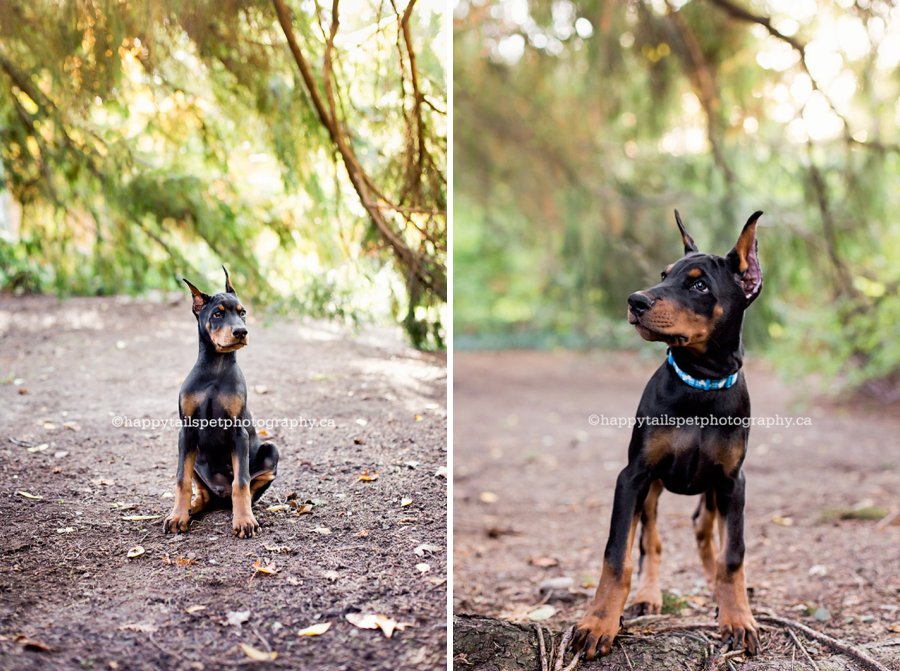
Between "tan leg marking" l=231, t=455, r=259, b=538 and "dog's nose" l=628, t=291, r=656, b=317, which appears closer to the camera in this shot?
"dog's nose" l=628, t=291, r=656, b=317

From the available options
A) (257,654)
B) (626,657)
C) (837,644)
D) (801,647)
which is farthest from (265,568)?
(837,644)

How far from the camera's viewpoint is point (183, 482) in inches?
108

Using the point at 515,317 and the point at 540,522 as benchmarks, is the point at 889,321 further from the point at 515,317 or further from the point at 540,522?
the point at 515,317

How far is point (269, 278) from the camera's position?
315 centimetres

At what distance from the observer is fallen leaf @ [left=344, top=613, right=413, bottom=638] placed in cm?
251

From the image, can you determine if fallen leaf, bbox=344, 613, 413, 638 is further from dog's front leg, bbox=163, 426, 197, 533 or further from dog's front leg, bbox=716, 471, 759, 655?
dog's front leg, bbox=716, 471, 759, 655

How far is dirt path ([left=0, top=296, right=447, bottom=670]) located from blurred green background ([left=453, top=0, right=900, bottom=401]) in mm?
3965

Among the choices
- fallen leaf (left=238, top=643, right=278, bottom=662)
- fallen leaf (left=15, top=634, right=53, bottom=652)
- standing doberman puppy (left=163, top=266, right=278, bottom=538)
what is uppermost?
standing doberman puppy (left=163, top=266, right=278, bottom=538)

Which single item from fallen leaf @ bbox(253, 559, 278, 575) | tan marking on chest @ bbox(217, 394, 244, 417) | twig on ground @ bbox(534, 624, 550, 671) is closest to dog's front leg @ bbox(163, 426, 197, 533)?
tan marking on chest @ bbox(217, 394, 244, 417)

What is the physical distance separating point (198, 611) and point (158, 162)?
1.75 m

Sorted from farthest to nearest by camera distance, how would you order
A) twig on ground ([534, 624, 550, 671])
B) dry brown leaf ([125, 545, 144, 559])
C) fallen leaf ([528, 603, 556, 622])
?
fallen leaf ([528, 603, 556, 622]), twig on ground ([534, 624, 550, 671]), dry brown leaf ([125, 545, 144, 559])

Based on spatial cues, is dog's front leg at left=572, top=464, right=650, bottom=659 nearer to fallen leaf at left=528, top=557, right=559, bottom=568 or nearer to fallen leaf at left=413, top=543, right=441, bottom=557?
fallen leaf at left=413, top=543, right=441, bottom=557

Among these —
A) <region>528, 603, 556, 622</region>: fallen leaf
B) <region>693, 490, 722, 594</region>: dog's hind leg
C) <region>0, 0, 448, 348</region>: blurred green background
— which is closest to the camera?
<region>0, 0, 448, 348</region>: blurred green background

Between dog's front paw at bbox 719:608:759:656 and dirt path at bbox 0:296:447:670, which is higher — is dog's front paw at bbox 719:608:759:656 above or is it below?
below
